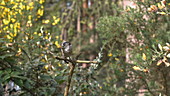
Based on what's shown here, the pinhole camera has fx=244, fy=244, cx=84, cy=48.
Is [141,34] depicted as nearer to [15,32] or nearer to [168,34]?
[168,34]

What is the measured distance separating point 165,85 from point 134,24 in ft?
2.88

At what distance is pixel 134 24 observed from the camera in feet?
10.4

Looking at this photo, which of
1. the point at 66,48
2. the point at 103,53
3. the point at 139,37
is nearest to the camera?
the point at 66,48

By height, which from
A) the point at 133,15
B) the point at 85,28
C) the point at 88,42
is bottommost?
the point at 88,42

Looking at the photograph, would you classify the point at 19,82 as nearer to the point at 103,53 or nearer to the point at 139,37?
the point at 103,53

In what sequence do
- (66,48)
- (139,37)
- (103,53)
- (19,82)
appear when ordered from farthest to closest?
(139,37) → (103,53) → (19,82) → (66,48)

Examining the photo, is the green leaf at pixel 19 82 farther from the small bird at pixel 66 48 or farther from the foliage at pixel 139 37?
the foliage at pixel 139 37

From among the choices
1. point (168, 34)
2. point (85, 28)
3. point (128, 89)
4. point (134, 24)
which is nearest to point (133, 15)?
point (134, 24)

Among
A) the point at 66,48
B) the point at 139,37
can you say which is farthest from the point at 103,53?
the point at 66,48

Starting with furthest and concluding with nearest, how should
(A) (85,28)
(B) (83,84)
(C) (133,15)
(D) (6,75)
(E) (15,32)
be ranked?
(A) (85,28), (E) (15,32), (C) (133,15), (B) (83,84), (D) (6,75)

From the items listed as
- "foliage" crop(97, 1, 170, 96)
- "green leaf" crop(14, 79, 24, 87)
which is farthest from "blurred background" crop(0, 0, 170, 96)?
"green leaf" crop(14, 79, 24, 87)

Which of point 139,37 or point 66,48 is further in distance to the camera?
point 139,37

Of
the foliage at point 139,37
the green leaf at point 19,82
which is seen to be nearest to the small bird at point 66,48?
the green leaf at point 19,82

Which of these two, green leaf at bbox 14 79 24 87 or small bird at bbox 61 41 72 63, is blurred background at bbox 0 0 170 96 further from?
small bird at bbox 61 41 72 63
